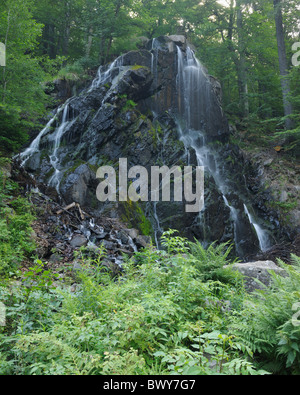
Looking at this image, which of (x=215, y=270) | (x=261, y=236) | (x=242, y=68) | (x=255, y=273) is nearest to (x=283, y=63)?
(x=242, y=68)

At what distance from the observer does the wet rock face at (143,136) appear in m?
11.3

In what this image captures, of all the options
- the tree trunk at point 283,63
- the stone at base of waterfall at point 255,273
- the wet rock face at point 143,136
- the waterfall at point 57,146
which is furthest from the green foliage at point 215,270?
the tree trunk at point 283,63

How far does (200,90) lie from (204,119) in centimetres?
177

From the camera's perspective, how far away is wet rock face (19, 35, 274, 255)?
11.3 meters

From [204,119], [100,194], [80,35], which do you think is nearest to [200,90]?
[204,119]

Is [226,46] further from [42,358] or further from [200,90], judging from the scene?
[42,358]

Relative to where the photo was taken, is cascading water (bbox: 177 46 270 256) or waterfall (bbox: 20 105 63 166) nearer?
waterfall (bbox: 20 105 63 166)

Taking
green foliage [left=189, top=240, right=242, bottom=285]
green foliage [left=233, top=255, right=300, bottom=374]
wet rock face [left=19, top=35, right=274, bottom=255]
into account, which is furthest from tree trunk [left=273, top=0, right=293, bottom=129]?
green foliage [left=233, top=255, right=300, bottom=374]

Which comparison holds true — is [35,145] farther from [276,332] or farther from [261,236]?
[276,332]

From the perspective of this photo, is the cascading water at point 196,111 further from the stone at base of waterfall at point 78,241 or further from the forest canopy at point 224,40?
the stone at base of waterfall at point 78,241

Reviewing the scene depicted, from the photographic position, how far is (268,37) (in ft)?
60.4

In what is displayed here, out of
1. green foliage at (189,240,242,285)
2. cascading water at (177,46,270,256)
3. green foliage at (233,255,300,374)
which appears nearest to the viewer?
green foliage at (233,255,300,374)

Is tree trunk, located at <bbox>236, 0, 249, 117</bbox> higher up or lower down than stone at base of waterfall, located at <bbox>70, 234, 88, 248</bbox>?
higher up

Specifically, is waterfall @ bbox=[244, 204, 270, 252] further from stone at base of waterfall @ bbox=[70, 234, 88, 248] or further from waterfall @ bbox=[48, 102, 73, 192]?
waterfall @ bbox=[48, 102, 73, 192]
